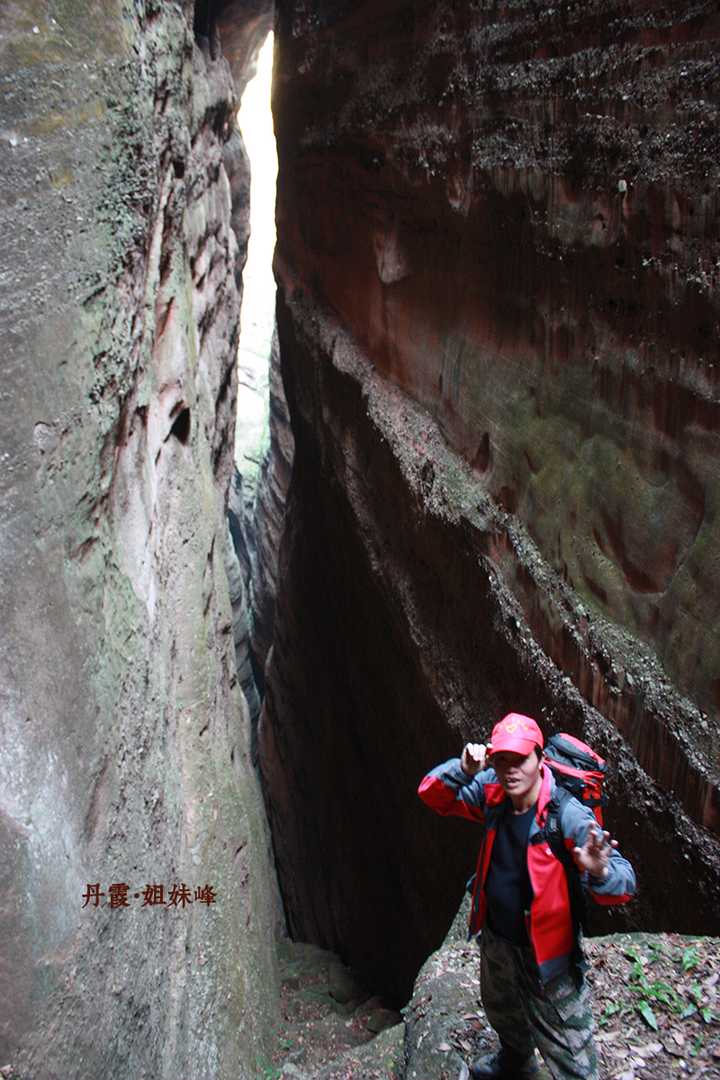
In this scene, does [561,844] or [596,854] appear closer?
[596,854]

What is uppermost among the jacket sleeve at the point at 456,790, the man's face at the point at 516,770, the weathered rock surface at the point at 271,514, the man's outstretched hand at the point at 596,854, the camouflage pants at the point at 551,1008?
the man's face at the point at 516,770

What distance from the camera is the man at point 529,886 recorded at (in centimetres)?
225

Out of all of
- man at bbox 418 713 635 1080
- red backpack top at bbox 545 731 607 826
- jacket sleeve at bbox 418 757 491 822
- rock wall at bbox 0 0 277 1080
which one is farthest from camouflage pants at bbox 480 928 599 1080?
rock wall at bbox 0 0 277 1080

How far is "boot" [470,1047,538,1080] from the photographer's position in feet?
8.98

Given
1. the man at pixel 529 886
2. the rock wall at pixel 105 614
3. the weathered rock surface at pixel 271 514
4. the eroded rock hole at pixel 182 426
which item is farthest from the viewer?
the weathered rock surface at pixel 271 514

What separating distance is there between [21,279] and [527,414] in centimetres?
211

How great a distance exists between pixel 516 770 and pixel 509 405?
2465 mm

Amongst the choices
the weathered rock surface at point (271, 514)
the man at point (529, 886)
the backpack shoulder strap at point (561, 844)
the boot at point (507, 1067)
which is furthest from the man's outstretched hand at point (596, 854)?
the weathered rock surface at point (271, 514)

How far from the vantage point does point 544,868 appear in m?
2.28

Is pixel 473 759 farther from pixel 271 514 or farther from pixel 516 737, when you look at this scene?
pixel 271 514

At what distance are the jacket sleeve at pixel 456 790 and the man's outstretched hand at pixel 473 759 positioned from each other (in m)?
0.02

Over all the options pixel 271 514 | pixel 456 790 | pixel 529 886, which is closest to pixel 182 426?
pixel 456 790

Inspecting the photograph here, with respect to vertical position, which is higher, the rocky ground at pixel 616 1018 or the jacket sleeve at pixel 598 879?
the jacket sleeve at pixel 598 879

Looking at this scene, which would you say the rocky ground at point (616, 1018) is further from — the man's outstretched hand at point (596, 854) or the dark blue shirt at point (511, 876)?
the man's outstretched hand at point (596, 854)
